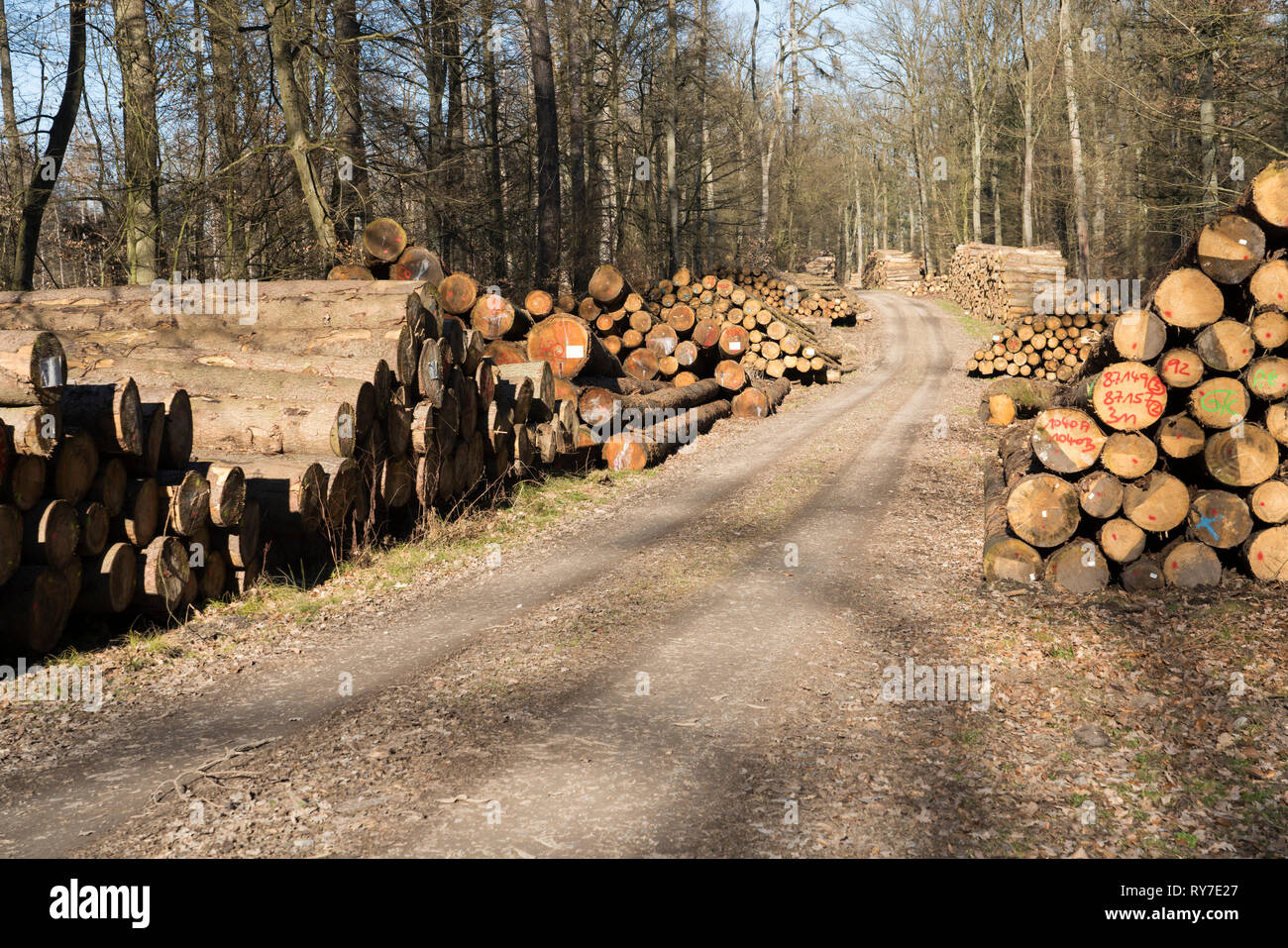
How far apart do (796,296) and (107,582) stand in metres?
25.7

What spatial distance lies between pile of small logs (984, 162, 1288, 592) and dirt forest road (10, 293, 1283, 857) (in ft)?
1.72

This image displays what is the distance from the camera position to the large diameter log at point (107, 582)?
588cm

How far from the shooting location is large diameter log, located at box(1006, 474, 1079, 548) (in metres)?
6.89

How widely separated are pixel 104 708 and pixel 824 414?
13382mm

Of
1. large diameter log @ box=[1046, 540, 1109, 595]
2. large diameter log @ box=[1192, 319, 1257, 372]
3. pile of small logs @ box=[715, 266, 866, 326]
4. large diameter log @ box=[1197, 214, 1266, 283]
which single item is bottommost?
large diameter log @ box=[1046, 540, 1109, 595]

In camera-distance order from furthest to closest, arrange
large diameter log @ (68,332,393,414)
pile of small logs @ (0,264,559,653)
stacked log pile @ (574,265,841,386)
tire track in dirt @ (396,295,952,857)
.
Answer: stacked log pile @ (574,265,841,386) → large diameter log @ (68,332,393,414) → pile of small logs @ (0,264,559,653) → tire track in dirt @ (396,295,952,857)

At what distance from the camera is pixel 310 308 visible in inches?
359

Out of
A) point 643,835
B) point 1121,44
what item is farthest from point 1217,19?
point 643,835

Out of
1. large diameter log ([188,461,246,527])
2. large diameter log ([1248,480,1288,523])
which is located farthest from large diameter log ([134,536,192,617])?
large diameter log ([1248,480,1288,523])

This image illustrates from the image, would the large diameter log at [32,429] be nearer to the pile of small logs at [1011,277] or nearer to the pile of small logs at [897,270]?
the pile of small logs at [1011,277]

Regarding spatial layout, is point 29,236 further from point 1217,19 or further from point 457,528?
point 1217,19

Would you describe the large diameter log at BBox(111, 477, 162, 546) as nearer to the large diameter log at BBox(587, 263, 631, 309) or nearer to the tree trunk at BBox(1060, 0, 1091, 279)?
the large diameter log at BBox(587, 263, 631, 309)

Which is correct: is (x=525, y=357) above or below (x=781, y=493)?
Answer: above

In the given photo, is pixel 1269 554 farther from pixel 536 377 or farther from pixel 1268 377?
pixel 536 377
